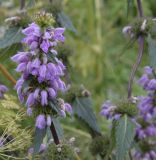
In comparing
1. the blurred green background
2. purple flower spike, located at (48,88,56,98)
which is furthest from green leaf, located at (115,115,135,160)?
the blurred green background

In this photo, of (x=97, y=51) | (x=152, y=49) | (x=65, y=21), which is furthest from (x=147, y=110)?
(x=97, y=51)

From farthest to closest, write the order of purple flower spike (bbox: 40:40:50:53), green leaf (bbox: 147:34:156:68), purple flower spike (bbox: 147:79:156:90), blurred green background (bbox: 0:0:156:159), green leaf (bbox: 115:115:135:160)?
1. blurred green background (bbox: 0:0:156:159)
2. purple flower spike (bbox: 147:79:156:90)
3. green leaf (bbox: 147:34:156:68)
4. green leaf (bbox: 115:115:135:160)
5. purple flower spike (bbox: 40:40:50:53)

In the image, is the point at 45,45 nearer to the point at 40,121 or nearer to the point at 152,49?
the point at 40,121

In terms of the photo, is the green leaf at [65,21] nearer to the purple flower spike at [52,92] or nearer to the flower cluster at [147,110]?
the flower cluster at [147,110]

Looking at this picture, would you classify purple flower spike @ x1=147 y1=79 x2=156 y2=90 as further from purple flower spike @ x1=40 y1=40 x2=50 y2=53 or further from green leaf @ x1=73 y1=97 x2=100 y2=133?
purple flower spike @ x1=40 y1=40 x2=50 y2=53

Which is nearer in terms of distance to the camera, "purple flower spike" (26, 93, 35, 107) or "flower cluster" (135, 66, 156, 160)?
"purple flower spike" (26, 93, 35, 107)

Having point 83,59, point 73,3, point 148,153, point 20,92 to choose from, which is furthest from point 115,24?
point 20,92

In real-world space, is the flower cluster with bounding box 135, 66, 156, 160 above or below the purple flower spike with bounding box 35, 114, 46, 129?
below
